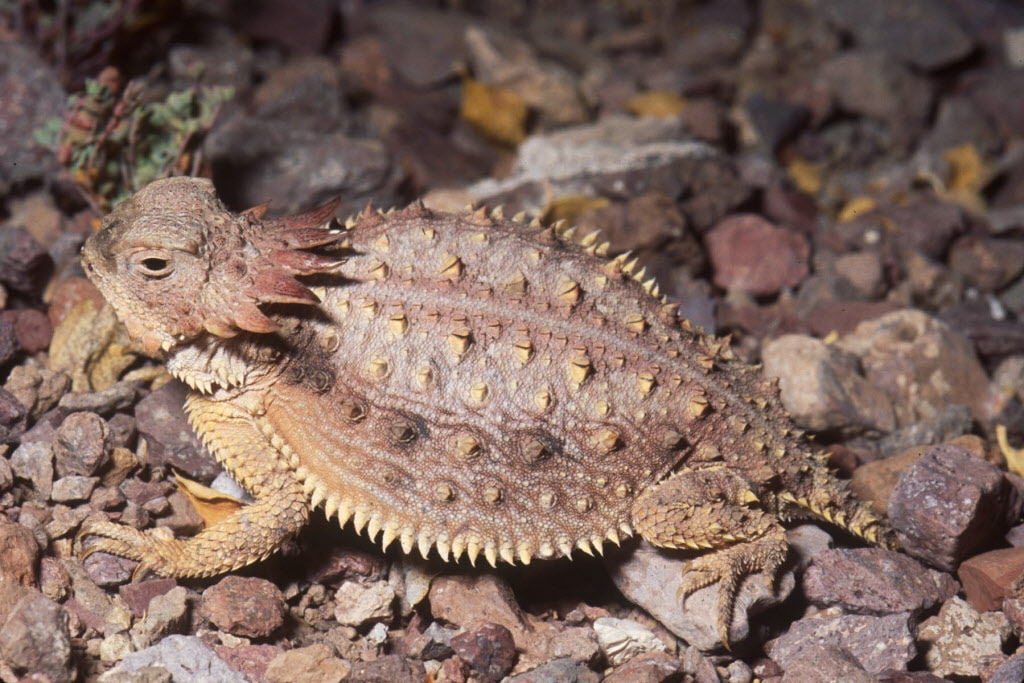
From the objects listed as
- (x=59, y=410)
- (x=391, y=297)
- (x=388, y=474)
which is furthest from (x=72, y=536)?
(x=391, y=297)

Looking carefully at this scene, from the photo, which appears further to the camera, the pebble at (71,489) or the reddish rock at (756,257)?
the reddish rock at (756,257)

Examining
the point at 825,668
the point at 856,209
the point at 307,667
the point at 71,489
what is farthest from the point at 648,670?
the point at 856,209

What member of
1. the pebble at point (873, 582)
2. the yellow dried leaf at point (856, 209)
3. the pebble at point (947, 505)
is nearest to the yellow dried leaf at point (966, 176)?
the yellow dried leaf at point (856, 209)

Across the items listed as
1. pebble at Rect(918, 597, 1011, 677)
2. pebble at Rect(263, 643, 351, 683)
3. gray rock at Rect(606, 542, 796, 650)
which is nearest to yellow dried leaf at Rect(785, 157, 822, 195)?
pebble at Rect(918, 597, 1011, 677)

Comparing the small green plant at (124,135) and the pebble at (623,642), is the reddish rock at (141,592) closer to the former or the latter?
the pebble at (623,642)

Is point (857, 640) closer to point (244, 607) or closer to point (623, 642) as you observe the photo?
point (623, 642)

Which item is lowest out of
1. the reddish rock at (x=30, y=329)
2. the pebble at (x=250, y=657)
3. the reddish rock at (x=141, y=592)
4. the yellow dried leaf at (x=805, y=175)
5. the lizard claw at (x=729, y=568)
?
the pebble at (x=250, y=657)

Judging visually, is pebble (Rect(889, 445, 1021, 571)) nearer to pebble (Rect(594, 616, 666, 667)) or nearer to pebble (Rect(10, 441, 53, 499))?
pebble (Rect(594, 616, 666, 667))
